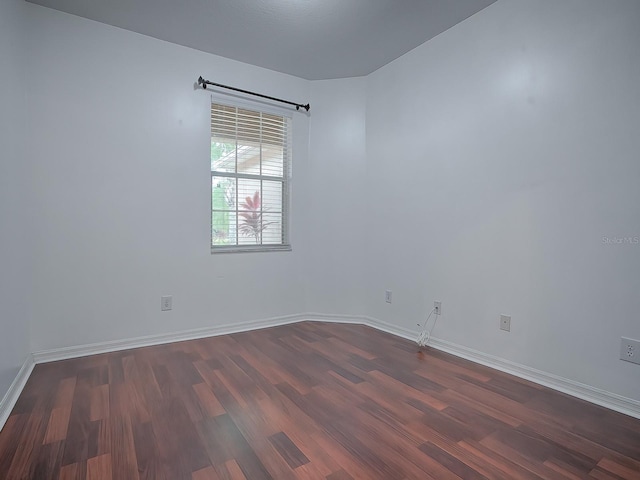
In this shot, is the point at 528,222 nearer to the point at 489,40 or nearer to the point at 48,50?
the point at 489,40

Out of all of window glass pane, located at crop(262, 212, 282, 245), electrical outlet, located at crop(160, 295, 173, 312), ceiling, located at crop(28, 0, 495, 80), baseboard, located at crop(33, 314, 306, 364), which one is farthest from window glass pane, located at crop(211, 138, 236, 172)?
baseboard, located at crop(33, 314, 306, 364)

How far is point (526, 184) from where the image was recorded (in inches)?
92.3

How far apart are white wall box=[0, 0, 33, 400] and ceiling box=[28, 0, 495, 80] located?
58cm

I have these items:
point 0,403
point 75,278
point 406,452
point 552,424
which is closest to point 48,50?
point 75,278

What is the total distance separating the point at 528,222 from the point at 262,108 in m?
2.59

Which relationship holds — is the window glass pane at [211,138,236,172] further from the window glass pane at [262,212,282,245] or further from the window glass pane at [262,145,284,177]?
the window glass pane at [262,212,282,245]

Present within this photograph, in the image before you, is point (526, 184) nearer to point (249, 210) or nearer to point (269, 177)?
point (269, 177)

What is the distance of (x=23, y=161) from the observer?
2402 millimetres

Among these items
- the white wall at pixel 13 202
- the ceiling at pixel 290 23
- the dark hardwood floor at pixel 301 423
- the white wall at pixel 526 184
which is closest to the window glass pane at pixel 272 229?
the white wall at pixel 526 184

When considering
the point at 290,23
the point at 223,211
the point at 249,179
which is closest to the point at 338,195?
the point at 249,179

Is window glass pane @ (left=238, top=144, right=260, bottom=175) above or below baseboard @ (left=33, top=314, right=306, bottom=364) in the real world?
above

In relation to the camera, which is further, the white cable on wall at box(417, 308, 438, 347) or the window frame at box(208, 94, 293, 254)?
the window frame at box(208, 94, 293, 254)

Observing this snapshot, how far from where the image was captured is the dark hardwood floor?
4.71ft

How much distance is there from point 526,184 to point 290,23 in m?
2.11
